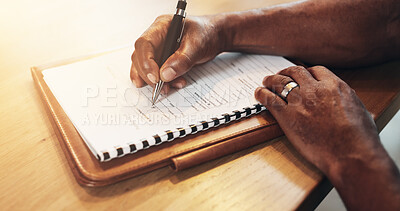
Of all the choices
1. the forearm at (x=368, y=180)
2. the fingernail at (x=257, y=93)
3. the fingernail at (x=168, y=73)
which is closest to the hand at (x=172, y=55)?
the fingernail at (x=168, y=73)

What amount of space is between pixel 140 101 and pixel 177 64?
4.4 inches

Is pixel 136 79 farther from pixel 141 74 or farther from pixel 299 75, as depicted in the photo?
pixel 299 75

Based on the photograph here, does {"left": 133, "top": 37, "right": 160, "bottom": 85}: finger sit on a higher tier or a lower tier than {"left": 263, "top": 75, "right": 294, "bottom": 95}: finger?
higher

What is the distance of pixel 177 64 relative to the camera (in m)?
0.70

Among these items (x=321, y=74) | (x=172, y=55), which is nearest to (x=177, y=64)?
(x=172, y=55)

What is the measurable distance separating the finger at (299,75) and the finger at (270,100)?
6 cm

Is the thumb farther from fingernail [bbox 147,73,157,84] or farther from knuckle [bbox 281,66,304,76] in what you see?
knuckle [bbox 281,66,304,76]

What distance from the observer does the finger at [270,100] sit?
652mm

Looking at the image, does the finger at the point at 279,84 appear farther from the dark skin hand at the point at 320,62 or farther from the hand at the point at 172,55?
the hand at the point at 172,55

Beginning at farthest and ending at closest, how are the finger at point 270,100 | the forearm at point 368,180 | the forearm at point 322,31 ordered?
the forearm at point 322,31
the finger at point 270,100
the forearm at point 368,180

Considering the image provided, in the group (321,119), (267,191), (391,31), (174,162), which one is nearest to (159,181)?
(174,162)

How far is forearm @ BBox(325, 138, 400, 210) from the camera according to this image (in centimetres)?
51

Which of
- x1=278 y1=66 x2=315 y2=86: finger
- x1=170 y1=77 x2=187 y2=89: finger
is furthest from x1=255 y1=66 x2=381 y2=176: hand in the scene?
x1=170 y1=77 x2=187 y2=89: finger

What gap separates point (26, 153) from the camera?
23.5 inches
